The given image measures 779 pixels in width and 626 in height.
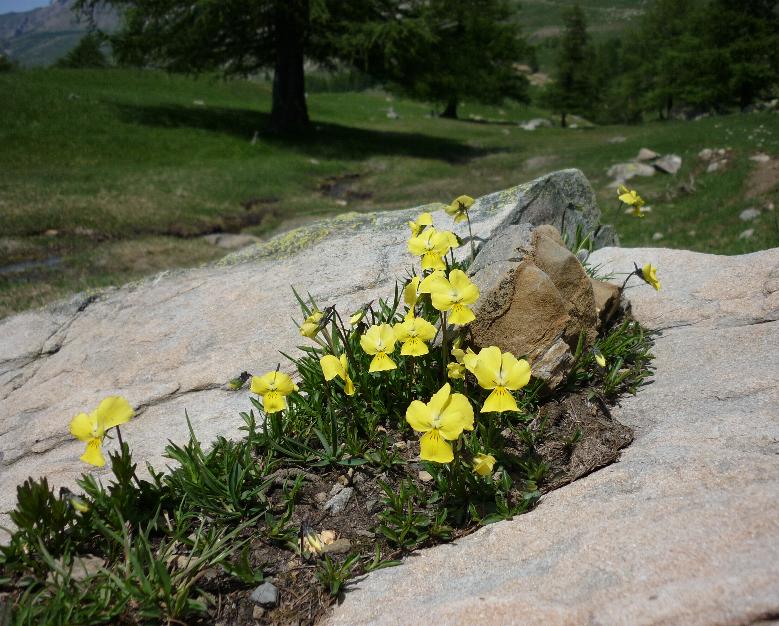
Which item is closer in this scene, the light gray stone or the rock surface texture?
the rock surface texture

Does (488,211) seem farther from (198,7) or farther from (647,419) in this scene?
(198,7)

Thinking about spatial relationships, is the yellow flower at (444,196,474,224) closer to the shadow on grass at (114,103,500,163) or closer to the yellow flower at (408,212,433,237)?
the yellow flower at (408,212,433,237)

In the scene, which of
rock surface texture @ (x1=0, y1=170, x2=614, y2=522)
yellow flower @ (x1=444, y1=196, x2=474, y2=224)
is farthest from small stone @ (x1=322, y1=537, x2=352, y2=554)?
yellow flower @ (x1=444, y1=196, x2=474, y2=224)

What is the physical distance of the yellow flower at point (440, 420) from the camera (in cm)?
238

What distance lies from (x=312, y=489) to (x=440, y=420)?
1.10 metres

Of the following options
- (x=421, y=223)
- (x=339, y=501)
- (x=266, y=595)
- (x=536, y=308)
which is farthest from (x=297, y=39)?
(x=266, y=595)

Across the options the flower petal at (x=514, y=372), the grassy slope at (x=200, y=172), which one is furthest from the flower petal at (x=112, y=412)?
the grassy slope at (x=200, y=172)

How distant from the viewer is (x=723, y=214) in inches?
494

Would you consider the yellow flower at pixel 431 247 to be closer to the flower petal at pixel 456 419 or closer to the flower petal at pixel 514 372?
the flower petal at pixel 514 372

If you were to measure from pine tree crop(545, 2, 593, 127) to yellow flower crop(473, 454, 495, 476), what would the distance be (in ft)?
193

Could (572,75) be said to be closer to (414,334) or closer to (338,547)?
(414,334)

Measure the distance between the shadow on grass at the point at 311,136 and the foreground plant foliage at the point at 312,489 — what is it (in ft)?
63.5

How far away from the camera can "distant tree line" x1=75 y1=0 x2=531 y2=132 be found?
20.8m

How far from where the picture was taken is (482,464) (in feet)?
8.76
